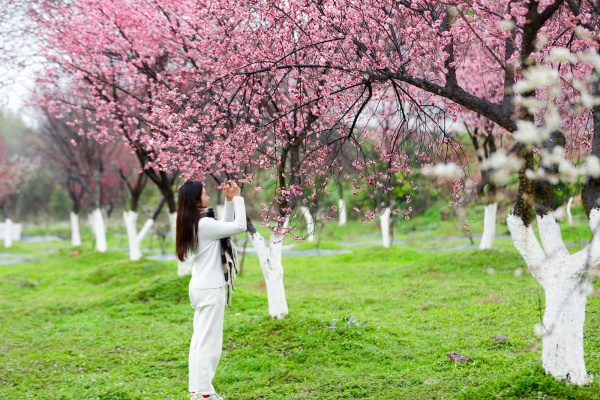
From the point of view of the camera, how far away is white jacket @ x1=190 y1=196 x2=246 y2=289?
5938 millimetres

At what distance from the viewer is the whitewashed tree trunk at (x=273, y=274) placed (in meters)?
9.39

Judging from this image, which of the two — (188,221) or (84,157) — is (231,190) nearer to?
(188,221)

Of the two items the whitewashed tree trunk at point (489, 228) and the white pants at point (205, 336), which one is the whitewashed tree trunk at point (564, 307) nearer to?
the white pants at point (205, 336)

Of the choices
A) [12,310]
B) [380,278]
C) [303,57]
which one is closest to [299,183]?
[303,57]

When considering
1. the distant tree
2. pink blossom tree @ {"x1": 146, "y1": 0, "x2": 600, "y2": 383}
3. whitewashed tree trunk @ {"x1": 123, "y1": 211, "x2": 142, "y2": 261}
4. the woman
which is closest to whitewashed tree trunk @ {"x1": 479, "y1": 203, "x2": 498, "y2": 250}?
pink blossom tree @ {"x1": 146, "y1": 0, "x2": 600, "y2": 383}

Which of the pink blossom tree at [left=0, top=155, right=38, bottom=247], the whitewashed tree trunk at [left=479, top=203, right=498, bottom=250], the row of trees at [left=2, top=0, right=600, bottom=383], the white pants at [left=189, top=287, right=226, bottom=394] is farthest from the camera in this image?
the pink blossom tree at [left=0, top=155, right=38, bottom=247]

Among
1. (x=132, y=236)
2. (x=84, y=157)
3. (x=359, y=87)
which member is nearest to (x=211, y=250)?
(x=359, y=87)

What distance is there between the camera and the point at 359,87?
7793 mm

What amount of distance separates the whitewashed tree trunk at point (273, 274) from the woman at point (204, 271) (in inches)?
131

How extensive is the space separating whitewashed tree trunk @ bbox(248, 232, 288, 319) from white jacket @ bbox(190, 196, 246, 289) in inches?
131

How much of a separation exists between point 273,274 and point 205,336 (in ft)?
11.9

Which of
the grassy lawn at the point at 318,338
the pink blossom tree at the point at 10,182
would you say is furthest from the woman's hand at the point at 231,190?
the pink blossom tree at the point at 10,182

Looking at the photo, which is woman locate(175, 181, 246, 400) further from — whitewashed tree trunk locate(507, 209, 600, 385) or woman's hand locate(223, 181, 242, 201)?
→ whitewashed tree trunk locate(507, 209, 600, 385)

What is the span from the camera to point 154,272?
17.9 meters
